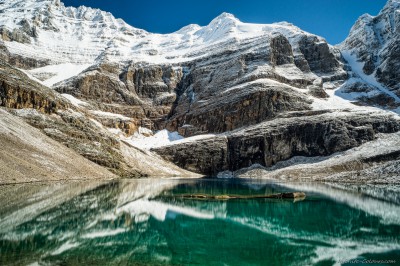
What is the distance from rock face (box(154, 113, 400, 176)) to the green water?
11738cm

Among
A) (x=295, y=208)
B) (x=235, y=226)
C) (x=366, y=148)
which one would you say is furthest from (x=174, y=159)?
(x=235, y=226)

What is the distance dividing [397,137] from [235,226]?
131 metres

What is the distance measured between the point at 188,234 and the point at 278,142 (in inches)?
5465

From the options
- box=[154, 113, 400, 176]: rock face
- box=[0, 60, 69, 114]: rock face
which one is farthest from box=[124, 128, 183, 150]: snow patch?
box=[0, 60, 69, 114]: rock face

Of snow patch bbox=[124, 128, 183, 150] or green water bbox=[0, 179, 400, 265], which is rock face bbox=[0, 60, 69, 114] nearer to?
snow patch bbox=[124, 128, 183, 150]

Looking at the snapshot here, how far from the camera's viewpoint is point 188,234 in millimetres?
24094

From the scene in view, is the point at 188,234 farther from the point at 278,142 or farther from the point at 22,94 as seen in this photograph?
the point at 278,142

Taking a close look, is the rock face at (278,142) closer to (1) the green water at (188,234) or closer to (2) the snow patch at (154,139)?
(2) the snow patch at (154,139)

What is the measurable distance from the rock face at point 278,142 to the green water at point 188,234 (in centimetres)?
11738

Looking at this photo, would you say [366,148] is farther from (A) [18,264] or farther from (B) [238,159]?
(A) [18,264]

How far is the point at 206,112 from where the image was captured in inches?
7643

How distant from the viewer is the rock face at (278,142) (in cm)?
14650

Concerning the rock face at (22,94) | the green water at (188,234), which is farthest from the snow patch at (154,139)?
the green water at (188,234)

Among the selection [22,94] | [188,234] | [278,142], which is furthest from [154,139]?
[188,234]
